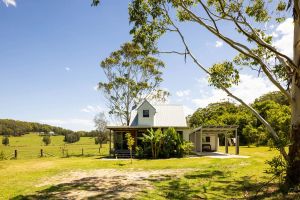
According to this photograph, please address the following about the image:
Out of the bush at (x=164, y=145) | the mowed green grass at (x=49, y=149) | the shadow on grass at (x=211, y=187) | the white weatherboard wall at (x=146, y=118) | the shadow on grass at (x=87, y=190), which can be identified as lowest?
the mowed green grass at (x=49, y=149)

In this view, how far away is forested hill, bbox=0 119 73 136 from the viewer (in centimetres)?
11125

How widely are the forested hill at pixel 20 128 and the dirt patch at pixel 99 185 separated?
321 ft

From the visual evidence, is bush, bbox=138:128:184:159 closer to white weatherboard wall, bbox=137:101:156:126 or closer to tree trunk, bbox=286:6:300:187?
white weatherboard wall, bbox=137:101:156:126

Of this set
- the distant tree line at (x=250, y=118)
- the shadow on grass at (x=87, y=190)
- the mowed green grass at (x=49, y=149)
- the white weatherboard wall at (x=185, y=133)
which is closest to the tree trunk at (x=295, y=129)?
the shadow on grass at (x=87, y=190)

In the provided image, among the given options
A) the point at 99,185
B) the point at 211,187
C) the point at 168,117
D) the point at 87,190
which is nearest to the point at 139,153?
the point at 168,117

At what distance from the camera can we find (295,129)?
12.3 m

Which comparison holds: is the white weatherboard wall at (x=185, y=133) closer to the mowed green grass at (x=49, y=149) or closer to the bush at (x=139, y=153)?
the bush at (x=139, y=153)

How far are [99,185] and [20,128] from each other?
114 m

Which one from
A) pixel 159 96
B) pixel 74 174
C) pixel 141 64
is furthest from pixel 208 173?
pixel 159 96

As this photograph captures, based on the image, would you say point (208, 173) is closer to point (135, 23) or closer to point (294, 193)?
point (294, 193)

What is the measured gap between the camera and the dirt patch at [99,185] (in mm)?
13711

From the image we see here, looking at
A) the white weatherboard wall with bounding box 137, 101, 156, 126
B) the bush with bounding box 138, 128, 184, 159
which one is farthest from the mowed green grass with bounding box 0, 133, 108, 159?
the bush with bounding box 138, 128, 184, 159

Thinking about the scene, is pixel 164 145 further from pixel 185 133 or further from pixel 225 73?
pixel 225 73

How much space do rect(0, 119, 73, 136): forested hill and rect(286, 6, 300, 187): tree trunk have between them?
107 metres
